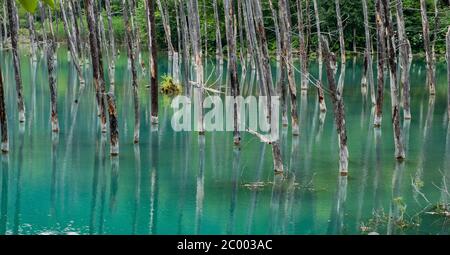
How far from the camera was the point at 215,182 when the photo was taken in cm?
1633

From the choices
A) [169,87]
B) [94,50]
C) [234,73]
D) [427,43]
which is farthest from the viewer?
[169,87]

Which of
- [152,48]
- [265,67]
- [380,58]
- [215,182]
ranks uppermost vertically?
[152,48]

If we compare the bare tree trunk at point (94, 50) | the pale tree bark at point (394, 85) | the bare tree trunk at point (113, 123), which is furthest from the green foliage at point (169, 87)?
the pale tree bark at point (394, 85)

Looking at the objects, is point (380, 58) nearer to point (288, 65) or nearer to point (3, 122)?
point (288, 65)

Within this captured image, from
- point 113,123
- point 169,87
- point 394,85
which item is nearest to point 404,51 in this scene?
point 394,85

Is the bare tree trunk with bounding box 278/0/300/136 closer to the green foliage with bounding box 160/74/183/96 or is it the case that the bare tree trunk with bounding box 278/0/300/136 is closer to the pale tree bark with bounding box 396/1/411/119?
the pale tree bark with bounding box 396/1/411/119

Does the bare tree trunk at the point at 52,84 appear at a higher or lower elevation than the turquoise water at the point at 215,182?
higher

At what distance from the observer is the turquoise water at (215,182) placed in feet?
43.2

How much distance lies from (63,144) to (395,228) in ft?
34.9

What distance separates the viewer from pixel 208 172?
17.5 metres

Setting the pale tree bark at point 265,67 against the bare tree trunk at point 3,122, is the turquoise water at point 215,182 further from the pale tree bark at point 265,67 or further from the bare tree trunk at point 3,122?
the pale tree bark at point 265,67

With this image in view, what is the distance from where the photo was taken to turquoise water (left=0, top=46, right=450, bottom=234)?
13.2 m
